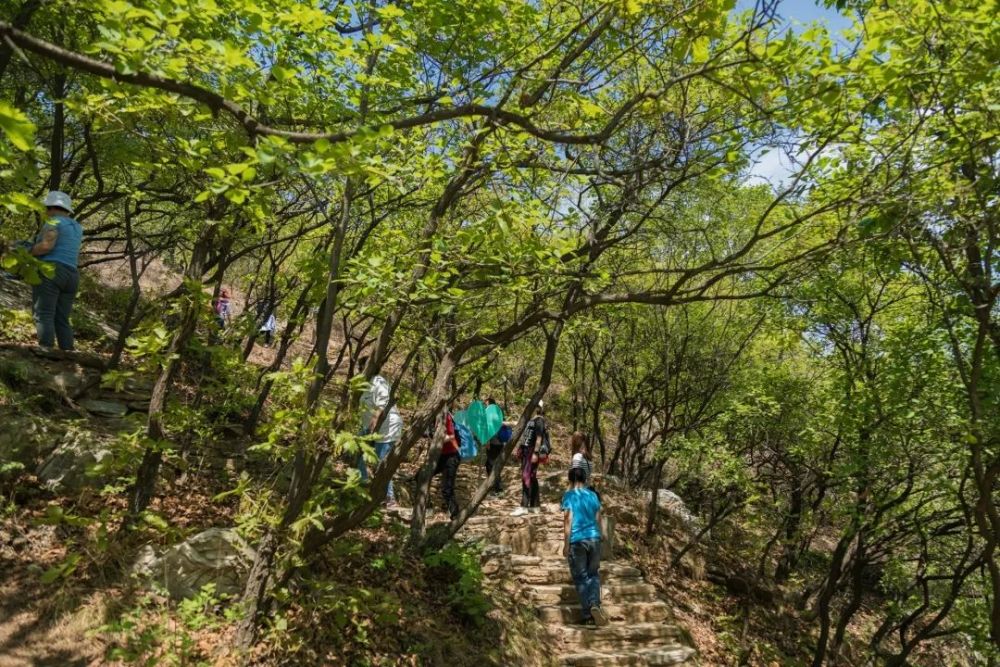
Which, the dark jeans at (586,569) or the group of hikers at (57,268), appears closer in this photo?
the group of hikers at (57,268)

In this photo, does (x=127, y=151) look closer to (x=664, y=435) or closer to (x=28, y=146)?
(x=28, y=146)

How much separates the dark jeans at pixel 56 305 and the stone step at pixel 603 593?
21.2 feet

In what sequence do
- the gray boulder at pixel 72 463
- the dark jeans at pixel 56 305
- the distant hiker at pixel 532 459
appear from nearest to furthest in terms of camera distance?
the gray boulder at pixel 72 463
the dark jeans at pixel 56 305
the distant hiker at pixel 532 459

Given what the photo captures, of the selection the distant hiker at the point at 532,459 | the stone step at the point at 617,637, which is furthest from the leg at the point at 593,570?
the distant hiker at the point at 532,459

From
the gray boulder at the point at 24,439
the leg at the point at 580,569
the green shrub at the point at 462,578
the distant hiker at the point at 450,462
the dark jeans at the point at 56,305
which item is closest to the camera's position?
the gray boulder at the point at 24,439

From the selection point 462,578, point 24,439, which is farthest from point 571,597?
point 24,439

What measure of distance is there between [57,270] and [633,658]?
765cm

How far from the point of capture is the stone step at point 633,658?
6.68 meters

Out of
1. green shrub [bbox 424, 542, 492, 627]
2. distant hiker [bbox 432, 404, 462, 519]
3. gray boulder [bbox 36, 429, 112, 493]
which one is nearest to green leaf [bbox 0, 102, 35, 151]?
gray boulder [bbox 36, 429, 112, 493]

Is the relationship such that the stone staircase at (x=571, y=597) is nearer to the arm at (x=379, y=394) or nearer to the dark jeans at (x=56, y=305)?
the arm at (x=379, y=394)

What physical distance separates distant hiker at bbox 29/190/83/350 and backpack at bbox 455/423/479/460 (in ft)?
17.1

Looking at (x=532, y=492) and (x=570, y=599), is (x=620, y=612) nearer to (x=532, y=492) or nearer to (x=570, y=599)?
(x=570, y=599)

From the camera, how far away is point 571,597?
777cm

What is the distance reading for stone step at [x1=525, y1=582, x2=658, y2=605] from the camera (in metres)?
7.65
